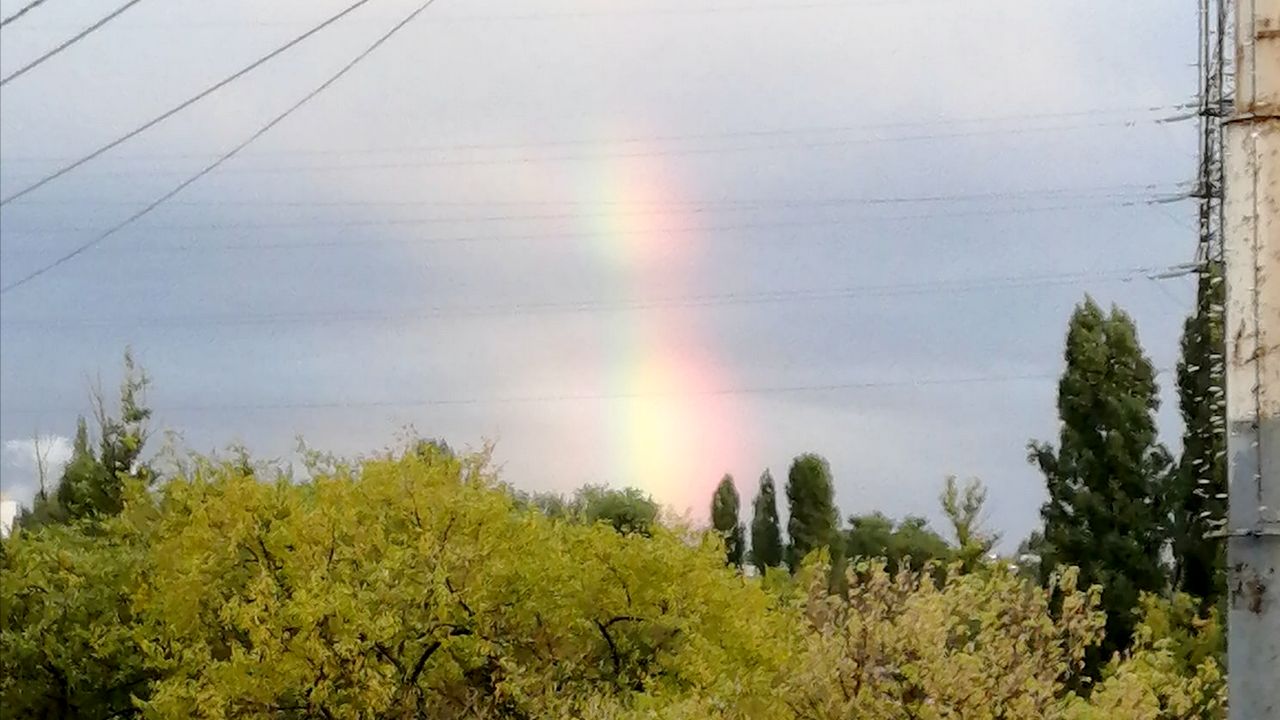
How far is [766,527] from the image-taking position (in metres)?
62.7

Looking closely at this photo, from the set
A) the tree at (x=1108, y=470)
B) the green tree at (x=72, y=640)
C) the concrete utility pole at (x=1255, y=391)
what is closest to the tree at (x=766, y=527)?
the tree at (x=1108, y=470)

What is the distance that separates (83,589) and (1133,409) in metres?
22.8

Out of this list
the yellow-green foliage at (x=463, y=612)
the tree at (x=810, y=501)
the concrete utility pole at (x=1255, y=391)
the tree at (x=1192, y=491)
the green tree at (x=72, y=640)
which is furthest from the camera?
the tree at (x=810, y=501)

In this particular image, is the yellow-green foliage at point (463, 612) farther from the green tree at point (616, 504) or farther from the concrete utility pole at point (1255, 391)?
the green tree at point (616, 504)

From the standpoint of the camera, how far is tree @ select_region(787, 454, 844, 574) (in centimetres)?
5312

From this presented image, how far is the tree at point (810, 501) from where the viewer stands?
174ft

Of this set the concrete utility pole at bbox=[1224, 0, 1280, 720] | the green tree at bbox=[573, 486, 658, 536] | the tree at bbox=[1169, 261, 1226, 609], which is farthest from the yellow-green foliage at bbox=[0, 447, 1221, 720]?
the green tree at bbox=[573, 486, 658, 536]

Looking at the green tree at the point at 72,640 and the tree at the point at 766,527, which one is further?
the tree at the point at 766,527

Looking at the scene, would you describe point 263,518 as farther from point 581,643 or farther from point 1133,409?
point 1133,409

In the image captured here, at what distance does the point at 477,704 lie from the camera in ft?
47.5

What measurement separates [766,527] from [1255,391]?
2305 inches

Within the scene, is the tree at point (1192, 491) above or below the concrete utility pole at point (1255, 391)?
above

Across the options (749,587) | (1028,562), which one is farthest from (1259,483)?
(1028,562)

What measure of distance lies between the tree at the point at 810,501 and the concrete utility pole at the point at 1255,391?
159 feet
